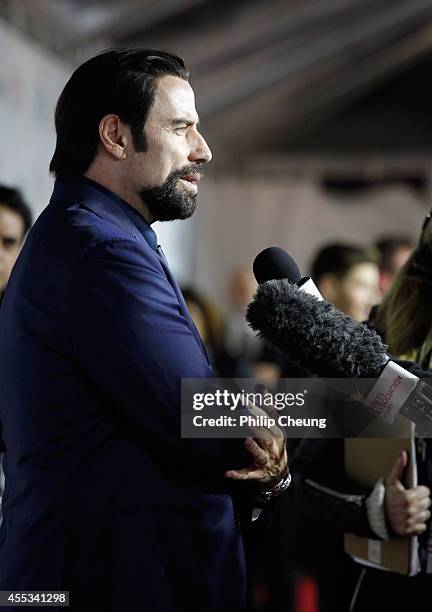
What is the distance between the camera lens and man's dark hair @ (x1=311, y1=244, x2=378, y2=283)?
141 inches

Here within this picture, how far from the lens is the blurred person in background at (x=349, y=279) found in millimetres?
3537

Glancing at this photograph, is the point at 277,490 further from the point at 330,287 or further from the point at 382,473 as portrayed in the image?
the point at 330,287

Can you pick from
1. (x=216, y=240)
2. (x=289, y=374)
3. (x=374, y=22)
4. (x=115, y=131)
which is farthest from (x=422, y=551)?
(x=216, y=240)

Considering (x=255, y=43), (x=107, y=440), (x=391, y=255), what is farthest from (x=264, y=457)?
(x=255, y=43)

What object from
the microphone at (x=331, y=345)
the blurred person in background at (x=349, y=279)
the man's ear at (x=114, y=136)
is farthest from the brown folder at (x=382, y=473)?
the blurred person in background at (x=349, y=279)

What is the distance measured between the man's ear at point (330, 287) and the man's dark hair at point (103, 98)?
6.68 ft

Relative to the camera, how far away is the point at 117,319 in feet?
4.65

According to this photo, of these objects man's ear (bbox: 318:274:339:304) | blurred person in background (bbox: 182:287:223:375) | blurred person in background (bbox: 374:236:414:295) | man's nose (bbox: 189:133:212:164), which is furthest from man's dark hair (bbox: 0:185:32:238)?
blurred person in background (bbox: 374:236:414:295)

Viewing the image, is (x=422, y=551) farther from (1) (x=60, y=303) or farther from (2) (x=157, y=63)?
(2) (x=157, y=63)

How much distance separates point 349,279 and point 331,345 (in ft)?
6.96

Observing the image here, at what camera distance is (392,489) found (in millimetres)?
1863

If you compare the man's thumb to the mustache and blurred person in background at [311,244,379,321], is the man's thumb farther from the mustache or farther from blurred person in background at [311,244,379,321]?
blurred person in background at [311,244,379,321]

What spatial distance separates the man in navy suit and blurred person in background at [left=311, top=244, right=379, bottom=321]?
6.74ft

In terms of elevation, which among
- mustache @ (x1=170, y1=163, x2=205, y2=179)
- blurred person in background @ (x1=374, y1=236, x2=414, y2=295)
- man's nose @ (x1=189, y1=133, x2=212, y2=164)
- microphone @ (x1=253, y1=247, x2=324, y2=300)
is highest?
blurred person in background @ (x1=374, y1=236, x2=414, y2=295)
